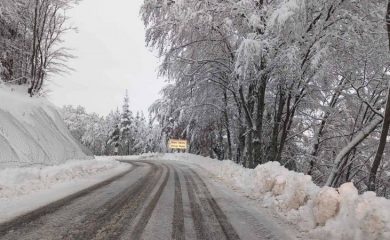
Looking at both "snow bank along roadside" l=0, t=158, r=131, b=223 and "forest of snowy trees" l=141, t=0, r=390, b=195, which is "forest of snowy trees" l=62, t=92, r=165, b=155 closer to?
"forest of snowy trees" l=141, t=0, r=390, b=195

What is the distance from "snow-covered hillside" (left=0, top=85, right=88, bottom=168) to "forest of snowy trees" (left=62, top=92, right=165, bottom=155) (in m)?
50.7

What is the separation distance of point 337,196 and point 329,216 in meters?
0.38

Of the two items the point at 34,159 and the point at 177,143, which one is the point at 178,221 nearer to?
the point at 34,159

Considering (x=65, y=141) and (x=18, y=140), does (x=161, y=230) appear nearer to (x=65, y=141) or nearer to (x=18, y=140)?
(x=18, y=140)

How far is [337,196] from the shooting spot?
6.97 meters

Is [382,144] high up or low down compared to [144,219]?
up

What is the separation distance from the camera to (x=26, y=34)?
76.0 feet

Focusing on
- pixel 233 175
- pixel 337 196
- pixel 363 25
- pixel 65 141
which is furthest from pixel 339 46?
pixel 65 141

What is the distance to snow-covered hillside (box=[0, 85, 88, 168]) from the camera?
13.1 metres

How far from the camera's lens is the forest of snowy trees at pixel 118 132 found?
72825 mm

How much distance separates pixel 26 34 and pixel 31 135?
33.2ft

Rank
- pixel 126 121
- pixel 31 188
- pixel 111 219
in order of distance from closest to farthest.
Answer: pixel 111 219, pixel 31 188, pixel 126 121

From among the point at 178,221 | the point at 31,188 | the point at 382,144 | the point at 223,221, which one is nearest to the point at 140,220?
the point at 178,221

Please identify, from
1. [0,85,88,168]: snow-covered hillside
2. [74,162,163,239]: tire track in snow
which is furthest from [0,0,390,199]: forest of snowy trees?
[74,162,163,239]: tire track in snow
